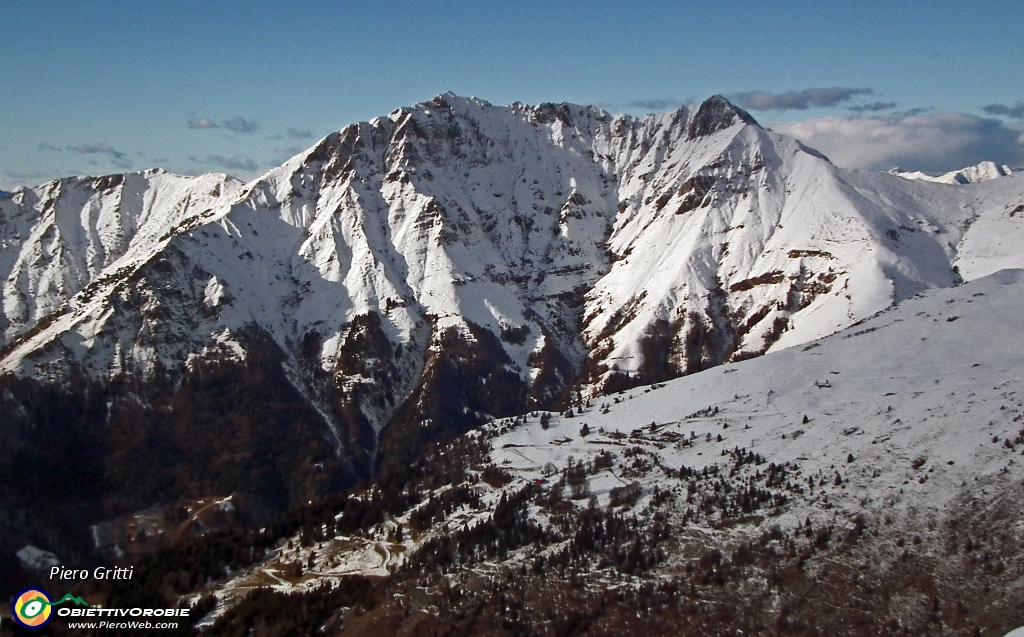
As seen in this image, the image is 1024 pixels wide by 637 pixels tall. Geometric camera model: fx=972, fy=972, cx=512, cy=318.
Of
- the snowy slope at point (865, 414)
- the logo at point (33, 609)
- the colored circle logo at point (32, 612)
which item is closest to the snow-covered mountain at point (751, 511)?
the snowy slope at point (865, 414)

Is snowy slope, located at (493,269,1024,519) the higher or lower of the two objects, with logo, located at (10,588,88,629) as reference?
higher

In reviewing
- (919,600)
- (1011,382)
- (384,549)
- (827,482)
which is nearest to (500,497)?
(384,549)

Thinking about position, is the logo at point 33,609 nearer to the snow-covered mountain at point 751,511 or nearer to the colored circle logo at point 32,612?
the colored circle logo at point 32,612

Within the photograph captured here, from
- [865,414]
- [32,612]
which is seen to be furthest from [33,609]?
[865,414]

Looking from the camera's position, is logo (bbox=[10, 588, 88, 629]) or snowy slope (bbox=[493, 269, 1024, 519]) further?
snowy slope (bbox=[493, 269, 1024, 519])

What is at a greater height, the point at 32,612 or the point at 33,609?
the point at 33,609

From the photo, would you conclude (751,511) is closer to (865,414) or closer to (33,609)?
(865,414)

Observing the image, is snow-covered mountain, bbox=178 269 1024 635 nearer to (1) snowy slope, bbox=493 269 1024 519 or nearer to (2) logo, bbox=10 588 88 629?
(1) snowy slope, bbox=493 269 1024 519

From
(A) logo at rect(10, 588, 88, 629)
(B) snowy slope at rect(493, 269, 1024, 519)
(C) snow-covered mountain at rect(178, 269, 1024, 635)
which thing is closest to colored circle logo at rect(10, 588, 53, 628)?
(A) logo at rect(10, 588, 88, 629)

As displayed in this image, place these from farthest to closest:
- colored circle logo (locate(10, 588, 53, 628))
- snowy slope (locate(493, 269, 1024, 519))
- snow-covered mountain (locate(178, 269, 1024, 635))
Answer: snowy slope (locate(493, 269, 1024, 519)) → colored circle logo (locate(10, 588, 53, 628)) → snow-covered mountain (locate(178, 269, 1024, 635))

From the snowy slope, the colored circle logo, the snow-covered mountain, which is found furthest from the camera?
the snowy slope
